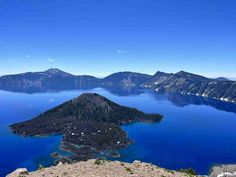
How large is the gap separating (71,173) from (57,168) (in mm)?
5019

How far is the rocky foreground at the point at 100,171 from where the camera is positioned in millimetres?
42188

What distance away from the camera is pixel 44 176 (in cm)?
4303

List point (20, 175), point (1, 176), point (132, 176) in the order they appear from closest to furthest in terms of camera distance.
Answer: point (132, 176) → point (20, 175) → point (1, 176)

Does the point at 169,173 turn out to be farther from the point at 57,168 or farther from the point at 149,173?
the point at 57,168

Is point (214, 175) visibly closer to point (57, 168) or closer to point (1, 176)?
point (57, 168)

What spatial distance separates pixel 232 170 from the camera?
46.1 meters

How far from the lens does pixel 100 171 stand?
43.4 metres

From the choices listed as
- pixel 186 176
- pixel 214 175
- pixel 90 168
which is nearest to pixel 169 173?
pixel 186 176

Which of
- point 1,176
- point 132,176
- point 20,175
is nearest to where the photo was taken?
point 132,176

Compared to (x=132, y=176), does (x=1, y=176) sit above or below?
below

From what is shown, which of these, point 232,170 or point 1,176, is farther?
point 1,176

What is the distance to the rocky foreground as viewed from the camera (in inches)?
1661

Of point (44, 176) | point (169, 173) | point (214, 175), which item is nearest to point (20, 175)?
point (44, 176)

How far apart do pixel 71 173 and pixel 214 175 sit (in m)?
20.6
